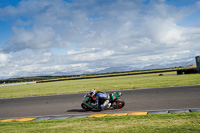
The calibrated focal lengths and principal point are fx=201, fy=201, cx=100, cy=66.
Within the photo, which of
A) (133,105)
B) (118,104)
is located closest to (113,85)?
(133,105)

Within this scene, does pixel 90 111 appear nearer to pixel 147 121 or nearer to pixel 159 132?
pixel 147 121

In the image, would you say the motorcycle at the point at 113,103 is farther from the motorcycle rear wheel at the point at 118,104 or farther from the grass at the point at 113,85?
the grass at the point at 113,85

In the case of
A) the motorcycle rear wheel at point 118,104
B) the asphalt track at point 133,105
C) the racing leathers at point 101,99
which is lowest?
the asphalt track at point 133,105

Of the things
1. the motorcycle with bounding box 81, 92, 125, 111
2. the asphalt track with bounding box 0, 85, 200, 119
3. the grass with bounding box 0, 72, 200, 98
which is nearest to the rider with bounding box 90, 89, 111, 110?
the motorcycle with bounding box 81, 92, 125, 111

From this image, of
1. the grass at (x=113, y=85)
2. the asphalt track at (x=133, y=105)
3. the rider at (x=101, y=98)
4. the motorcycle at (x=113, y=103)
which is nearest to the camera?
the asphalt track at (x=133, y=105)

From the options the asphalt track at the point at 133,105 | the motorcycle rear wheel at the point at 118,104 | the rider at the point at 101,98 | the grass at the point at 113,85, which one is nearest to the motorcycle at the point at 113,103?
the motorcycle rear wheel at the point at 118,104

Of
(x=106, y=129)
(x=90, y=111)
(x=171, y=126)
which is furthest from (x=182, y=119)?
(x=90, y=111)

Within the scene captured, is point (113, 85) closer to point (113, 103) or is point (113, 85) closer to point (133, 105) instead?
point (133, 105)

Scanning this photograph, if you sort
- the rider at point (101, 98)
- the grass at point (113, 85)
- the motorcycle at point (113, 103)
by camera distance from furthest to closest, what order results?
1. the grass at point (113, 85)
2. the motorcycle at point (113, 103)
3. the rider at point (101, 98)

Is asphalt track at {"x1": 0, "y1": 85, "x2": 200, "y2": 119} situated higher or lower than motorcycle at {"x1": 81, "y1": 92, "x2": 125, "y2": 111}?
lower

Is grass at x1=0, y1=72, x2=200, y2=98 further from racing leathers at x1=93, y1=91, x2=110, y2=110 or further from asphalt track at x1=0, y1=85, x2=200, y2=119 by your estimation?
racing leathers at x1=93, y1=91, x2=110, y2=110

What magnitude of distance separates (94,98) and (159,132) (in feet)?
17.2

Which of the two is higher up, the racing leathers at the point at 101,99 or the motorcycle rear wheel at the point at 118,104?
the racing leathers at the point at 101,99

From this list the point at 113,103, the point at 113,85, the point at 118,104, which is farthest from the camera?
the point at 113,85
